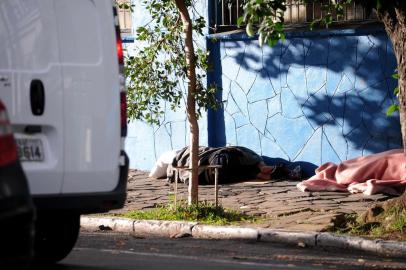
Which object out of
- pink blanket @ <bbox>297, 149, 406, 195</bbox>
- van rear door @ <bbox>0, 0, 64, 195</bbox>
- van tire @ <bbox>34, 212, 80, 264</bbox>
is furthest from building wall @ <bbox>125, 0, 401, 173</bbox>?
van rear door @ <bbox>0, 0, 64, 195</bbox>

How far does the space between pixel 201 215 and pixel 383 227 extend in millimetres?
2165

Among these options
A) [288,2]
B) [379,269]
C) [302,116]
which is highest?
[288,2]

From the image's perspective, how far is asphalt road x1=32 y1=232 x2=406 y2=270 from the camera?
883 centimetres

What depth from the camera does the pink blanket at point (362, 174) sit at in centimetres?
1414

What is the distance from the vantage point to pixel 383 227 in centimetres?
1091

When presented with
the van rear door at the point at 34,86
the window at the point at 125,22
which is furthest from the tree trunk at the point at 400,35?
the window at the point at 125,22

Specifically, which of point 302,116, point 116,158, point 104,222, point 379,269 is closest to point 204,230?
point 104,222

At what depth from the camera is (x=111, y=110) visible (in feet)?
26.0

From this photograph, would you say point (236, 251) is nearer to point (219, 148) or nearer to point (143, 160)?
point (219, 148)

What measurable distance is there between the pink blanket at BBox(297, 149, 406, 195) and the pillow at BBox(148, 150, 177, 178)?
8.31 feet

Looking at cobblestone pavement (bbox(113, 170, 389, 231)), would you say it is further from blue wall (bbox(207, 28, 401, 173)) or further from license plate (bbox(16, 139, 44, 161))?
license plate (bbox(16, 139, 44, 161))

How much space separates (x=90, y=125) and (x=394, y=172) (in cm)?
733

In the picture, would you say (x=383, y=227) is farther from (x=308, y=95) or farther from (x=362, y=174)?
(x=308, y=95)

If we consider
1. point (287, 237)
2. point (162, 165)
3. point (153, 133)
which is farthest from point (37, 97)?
point (153, 133)
